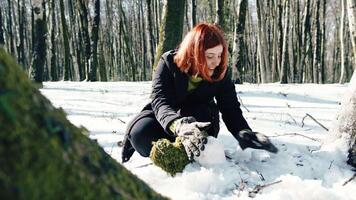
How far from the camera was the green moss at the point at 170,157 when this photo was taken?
2.79m

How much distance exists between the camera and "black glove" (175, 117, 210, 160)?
274 cm

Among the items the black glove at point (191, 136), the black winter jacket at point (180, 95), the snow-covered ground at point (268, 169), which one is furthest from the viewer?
the black winter jacket at point (180, 95)

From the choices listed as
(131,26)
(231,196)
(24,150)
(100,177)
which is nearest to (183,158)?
(231,196)

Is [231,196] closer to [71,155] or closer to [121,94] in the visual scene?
[71,155]

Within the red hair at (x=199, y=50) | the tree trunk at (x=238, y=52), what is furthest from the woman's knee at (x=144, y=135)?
the tree trunk at (x=238, y=52)

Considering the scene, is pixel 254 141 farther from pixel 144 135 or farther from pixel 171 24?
pixel 171 24

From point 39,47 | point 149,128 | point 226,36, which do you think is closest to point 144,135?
point 149,128

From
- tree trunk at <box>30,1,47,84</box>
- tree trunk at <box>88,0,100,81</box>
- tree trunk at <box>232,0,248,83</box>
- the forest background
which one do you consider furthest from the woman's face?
tree trunk at <box>88,0,100,81</box>

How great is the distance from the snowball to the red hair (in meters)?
0.52

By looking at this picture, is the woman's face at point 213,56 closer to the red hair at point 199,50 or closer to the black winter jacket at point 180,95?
the red hair at point 199,50

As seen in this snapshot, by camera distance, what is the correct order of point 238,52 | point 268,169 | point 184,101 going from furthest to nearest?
point 238,52 → point 184,101 → point 268,169

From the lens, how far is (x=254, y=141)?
3.04 meters

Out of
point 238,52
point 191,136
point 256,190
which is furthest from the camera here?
point 238,52

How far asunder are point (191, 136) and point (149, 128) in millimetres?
546
